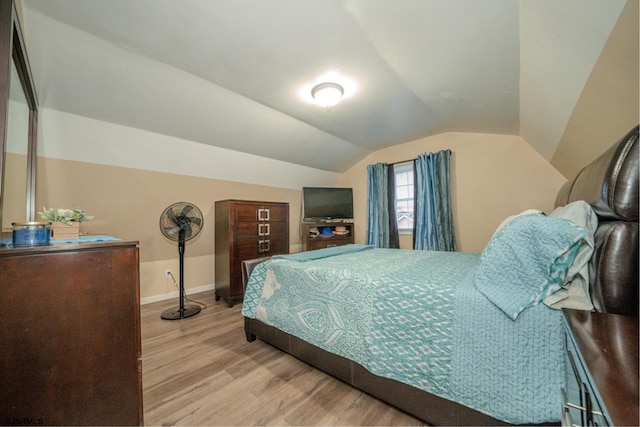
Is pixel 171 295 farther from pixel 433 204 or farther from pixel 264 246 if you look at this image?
pixel 433 204

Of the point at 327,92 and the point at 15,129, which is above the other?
the point at 327,92

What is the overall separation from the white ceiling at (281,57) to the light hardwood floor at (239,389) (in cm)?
224

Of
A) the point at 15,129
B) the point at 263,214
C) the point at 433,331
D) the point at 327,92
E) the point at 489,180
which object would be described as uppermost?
the point at 327,92

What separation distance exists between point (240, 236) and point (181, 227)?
680 millimetres

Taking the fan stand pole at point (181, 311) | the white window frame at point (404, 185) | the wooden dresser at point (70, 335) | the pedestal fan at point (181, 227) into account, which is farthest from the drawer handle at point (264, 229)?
the white window frame at point (404, 185)

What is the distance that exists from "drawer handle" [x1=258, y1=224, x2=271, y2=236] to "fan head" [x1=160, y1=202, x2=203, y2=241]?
0.76 metres

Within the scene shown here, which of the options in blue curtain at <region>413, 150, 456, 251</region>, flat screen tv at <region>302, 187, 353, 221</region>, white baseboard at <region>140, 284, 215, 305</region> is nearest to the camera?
white baseboard at <region>140, 284, 215, 305</region>

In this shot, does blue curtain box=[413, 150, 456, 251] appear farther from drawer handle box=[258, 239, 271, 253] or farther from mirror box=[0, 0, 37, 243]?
mirror box=[0, 0, 37, 243]

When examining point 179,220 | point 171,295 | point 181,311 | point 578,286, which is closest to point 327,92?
point 179,220

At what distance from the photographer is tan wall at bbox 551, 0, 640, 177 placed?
1077 mm

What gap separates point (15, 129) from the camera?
152cm

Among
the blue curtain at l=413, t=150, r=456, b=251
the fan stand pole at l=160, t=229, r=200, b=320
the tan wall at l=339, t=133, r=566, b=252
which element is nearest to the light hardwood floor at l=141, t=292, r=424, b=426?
the fan stand pole at l=160, t=229, r=200, b=320

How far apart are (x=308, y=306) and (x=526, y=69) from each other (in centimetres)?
237

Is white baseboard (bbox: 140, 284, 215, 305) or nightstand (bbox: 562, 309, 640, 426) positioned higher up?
nightstand (bbox: 562, 309, 640, 426)
